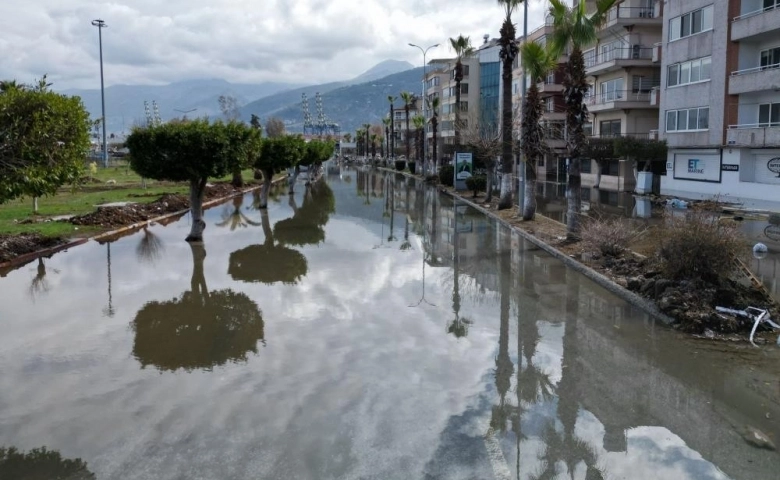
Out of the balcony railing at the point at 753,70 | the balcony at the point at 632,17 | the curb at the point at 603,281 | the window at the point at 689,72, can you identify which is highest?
the balcony at the point at 632,17

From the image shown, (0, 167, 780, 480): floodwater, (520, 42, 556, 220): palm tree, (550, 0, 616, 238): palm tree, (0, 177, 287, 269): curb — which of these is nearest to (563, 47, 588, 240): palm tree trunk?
(550, 0, 616, 238): palm tree

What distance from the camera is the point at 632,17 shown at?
152 ft

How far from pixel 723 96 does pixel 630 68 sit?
1274 centimetres

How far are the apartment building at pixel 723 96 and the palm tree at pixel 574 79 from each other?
52.6 ft

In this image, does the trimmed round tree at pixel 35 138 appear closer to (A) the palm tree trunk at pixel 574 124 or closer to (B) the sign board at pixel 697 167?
(A) the palm tree trunk at pixel 574 124

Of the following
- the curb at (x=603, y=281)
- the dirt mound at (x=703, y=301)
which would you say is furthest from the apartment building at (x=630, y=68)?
the dirt mound at (x=703, y=301)

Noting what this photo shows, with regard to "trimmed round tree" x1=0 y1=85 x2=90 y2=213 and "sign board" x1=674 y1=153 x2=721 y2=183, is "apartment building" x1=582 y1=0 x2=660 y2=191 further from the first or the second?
"trimmed round tree" x1=0 y1=85 x2=90 y2=213

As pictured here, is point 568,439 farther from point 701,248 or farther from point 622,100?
point 622,100

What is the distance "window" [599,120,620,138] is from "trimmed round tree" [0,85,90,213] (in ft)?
139

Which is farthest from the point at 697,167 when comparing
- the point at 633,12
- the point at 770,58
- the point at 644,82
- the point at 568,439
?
the point at 568,439

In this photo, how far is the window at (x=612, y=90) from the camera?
1873 inches

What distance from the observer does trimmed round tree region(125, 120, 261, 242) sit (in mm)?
20250

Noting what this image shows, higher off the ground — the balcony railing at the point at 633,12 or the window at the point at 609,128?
the balcony railing at the point at 633,12

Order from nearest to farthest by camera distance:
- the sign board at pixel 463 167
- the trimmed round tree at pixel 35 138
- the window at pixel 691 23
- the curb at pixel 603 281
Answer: the curb at pixel 603 281
the trimmed round tree at pixel 35 138
the window at pixel 691 23
the sign board at pixel 463 167
